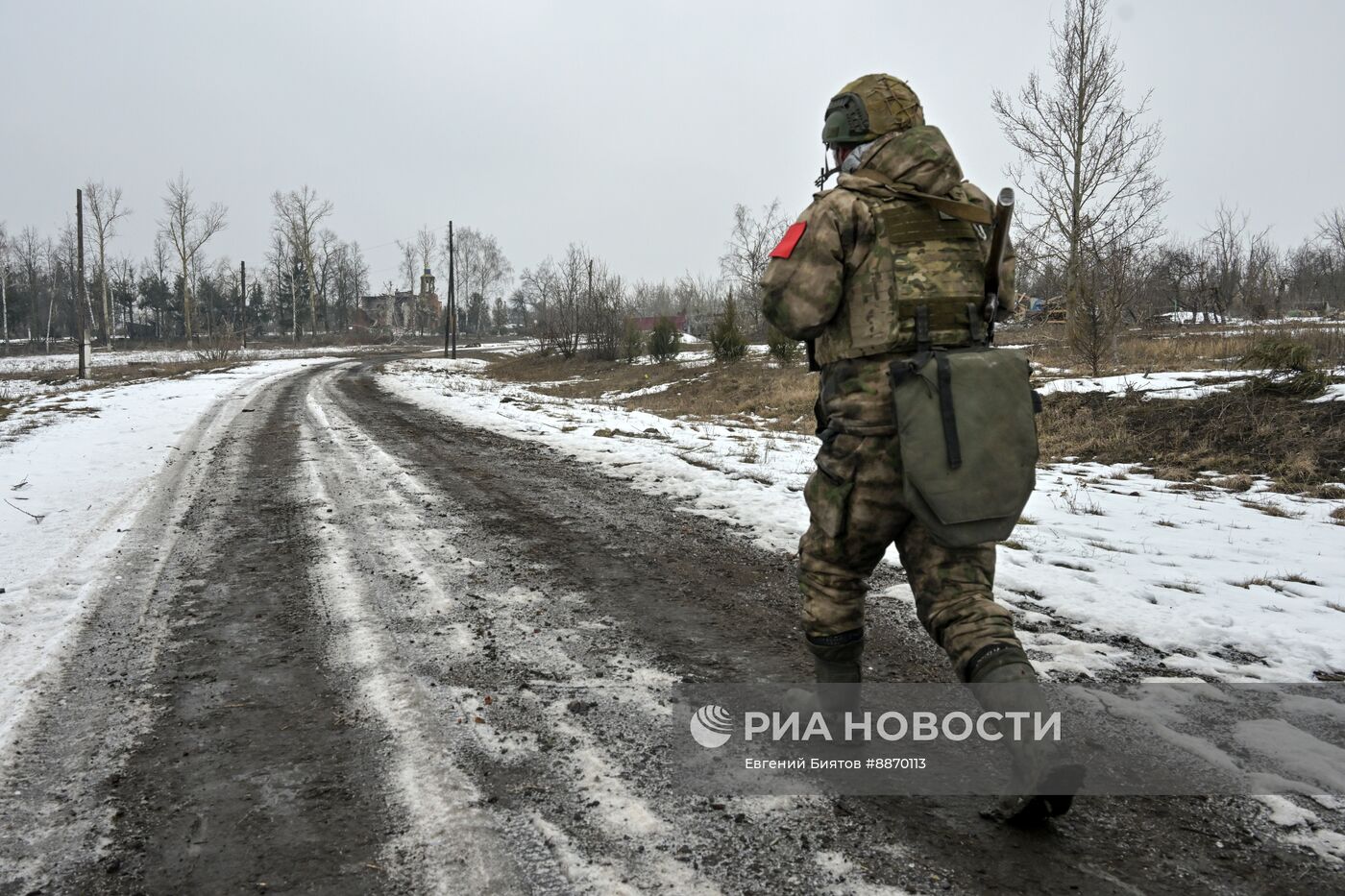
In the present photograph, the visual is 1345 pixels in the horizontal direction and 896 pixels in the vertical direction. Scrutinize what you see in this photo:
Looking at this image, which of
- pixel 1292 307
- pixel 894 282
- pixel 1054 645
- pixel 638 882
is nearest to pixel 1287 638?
pixel 1054 645

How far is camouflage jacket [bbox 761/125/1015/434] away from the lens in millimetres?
2152

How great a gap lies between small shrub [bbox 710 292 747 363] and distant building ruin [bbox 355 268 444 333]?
70.4 metres

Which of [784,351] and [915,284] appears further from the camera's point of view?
[784,351]

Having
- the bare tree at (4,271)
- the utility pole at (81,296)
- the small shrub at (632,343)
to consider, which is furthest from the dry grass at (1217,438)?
the bare tree at (4,271)

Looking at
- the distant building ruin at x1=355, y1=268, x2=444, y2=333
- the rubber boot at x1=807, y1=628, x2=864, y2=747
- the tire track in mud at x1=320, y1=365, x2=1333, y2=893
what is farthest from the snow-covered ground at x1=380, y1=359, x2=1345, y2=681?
the distant building ruin at x1=355, y1=268, x2=444, y2=333

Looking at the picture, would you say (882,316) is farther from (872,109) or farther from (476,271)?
(476,271)

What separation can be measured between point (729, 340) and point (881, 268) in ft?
67.8

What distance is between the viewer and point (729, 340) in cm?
2264

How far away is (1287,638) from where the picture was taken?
3344mm

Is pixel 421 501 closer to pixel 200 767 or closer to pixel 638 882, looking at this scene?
pixel 200 767

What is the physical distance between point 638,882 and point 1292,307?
188 feet

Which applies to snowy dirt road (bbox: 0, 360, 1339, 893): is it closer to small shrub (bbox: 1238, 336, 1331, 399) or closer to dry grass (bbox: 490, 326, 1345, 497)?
dry grass (bbox: 490, 326, 1345, 497)

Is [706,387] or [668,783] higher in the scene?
[706,387]

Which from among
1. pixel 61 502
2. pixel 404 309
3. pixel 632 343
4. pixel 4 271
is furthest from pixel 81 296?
pixel 404 309
